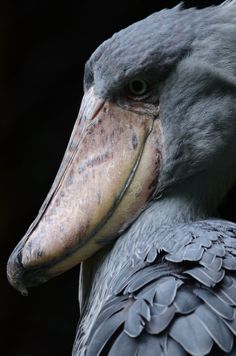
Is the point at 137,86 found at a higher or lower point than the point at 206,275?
higher

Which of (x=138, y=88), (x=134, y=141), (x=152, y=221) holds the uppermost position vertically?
(x=138, y=88)

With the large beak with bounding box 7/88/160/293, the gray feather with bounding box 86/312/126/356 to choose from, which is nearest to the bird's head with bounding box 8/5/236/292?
the large beak with bounding box 7/88/160/293

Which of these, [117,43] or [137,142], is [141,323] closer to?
[137,142]

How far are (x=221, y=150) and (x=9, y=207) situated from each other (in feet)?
7.79

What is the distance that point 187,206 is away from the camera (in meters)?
2.31

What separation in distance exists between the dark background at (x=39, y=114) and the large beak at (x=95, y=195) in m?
2.17

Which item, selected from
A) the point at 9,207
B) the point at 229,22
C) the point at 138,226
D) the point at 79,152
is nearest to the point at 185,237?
the point at 138,226

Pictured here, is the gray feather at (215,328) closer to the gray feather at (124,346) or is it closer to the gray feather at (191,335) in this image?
the gray feather at (191,335)

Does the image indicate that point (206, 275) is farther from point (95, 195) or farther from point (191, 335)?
point (95, 195)

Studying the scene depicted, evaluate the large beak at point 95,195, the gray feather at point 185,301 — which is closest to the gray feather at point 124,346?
the gray feather at point 185,301

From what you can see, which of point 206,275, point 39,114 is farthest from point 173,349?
point 39,114

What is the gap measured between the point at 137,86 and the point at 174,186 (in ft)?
0.83

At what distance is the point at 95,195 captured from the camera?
7.45ft

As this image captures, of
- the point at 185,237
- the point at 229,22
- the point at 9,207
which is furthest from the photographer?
the point at 9,207
